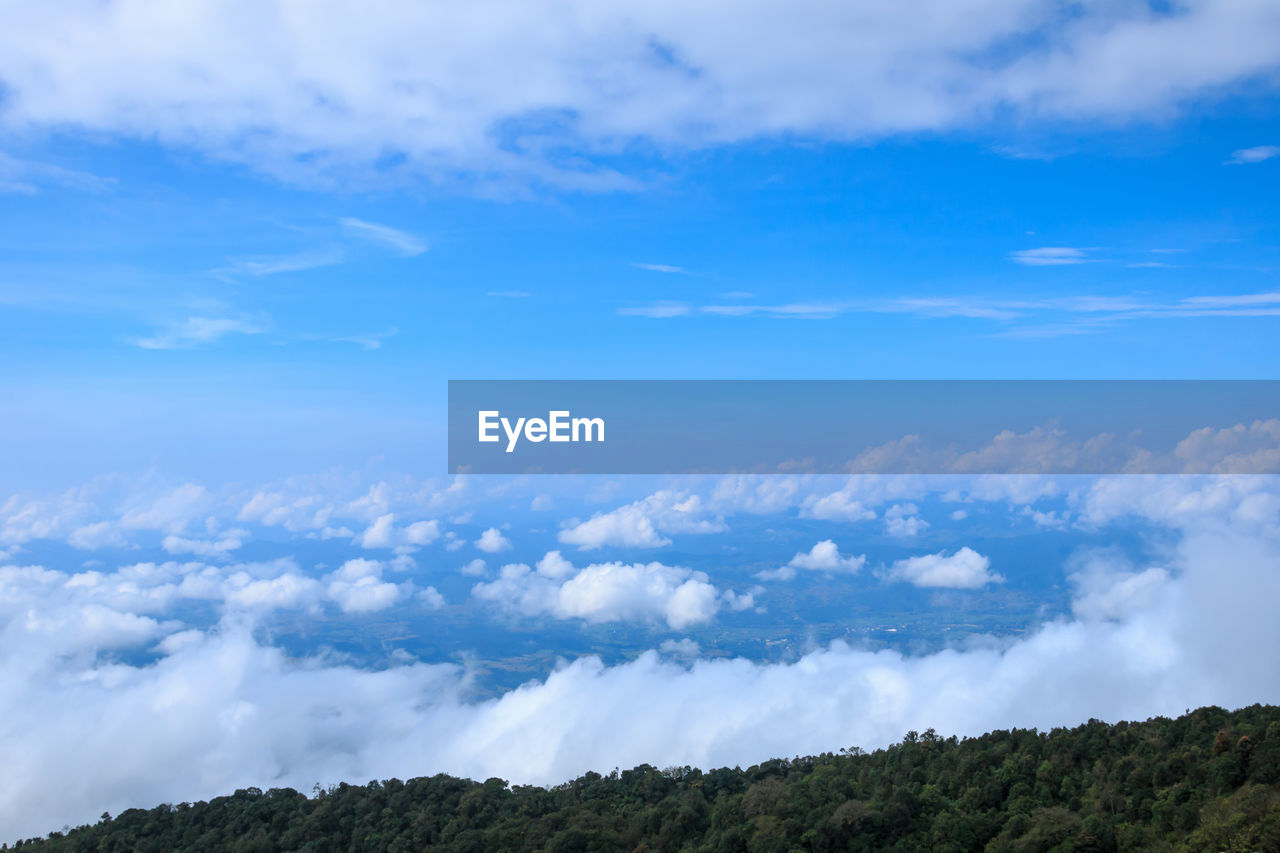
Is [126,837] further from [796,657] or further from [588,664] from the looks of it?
[796,657]

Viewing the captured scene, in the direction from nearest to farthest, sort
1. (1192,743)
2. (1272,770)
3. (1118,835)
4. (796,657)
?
(1118,835), (1272,770), (1192,743), (796,657)

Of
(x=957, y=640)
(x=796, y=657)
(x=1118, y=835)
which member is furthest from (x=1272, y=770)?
(x=957, y=640)

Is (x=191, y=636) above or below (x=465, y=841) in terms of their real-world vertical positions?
below

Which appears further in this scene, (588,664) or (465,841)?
(588,664)

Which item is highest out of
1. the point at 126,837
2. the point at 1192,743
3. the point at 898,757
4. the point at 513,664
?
the point at 1192,743

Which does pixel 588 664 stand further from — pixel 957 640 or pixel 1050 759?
pixel 1050 759

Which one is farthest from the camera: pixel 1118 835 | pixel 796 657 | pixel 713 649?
pixel 713 649
